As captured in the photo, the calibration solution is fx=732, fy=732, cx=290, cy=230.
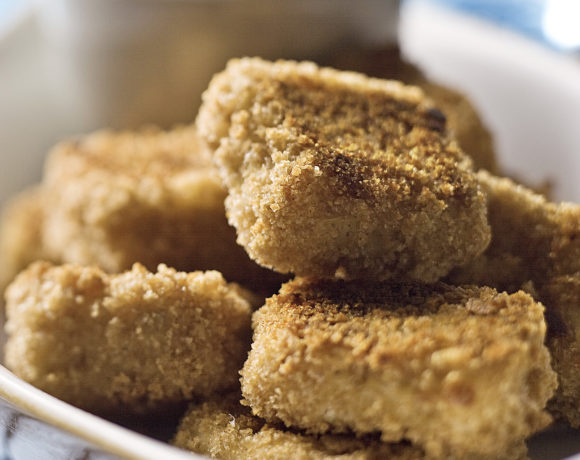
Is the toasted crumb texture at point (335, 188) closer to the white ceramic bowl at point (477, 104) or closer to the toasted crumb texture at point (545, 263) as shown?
the toasted crumb texture at point (545, 263)

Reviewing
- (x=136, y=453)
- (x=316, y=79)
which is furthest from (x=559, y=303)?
(x=136, y=453)

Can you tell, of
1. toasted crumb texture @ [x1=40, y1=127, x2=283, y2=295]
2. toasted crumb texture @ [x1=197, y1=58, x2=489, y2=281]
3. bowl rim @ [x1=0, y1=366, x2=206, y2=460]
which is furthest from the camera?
toasted crumb texture @ [x1=40, y1=127, x2=283, y2=295]

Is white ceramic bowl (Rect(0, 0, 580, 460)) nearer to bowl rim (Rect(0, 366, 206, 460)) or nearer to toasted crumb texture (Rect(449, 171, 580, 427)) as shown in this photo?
bowl rim (Rect(0, 366, 206, 460))

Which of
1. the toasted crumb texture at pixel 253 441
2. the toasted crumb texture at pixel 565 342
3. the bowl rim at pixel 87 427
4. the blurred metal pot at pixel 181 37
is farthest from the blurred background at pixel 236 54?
the bowl rim at pixel 87 427

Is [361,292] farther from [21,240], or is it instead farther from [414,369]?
[21,240]

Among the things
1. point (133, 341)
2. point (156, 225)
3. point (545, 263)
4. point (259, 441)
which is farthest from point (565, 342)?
point (156, 225)

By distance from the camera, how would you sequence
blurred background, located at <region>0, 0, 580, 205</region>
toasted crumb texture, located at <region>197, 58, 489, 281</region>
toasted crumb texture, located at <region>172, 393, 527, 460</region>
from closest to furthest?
1. toasted crumb texture, located at <region>172, 393, 527, 460</region>
2. toasted crumb texture, located at <region>197, 58, 489, 281</region>
3. blurred background, located at <region>0, 0, 580, 205</region>

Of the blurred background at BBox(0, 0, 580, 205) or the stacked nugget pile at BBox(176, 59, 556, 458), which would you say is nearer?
the stacked nugget pile at BBox(176, 59, 556, 458)

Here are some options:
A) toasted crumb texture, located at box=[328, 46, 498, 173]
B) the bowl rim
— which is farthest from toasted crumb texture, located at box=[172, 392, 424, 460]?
toasted crumb texture, located at box=[328, 46, 498, 173]

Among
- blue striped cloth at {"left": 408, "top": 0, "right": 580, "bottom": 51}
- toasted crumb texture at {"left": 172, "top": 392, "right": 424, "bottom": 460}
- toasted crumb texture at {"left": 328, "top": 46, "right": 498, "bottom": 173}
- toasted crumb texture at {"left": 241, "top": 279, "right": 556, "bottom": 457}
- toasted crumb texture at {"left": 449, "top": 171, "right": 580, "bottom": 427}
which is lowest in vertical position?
toasted crumb texture at {"left": 172, "top": 392, "right": 424, "bottom": 460}
